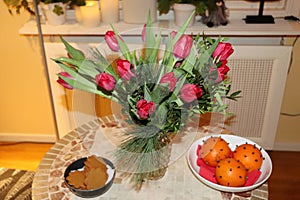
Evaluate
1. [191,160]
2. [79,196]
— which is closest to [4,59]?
[79,196]

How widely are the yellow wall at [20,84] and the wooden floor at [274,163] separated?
11 cm

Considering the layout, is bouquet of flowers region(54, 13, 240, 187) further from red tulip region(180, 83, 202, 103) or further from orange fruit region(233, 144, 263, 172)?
orange fruit region(233, 144, 263, 172)

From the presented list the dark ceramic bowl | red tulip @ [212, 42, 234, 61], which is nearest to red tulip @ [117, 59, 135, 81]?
red tulip @ [212, 42, 234, 61]

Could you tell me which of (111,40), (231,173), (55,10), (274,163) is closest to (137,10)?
(55,10)

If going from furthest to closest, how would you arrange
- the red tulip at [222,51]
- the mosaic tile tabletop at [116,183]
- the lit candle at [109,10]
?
the lit candle at [109,10] < the mosaic tile tabletop at [116,183] < the red tulip at [222,51]

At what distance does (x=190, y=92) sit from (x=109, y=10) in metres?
1.10

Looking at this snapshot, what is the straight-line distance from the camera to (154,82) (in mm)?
1021

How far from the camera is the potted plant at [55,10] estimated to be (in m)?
1.88

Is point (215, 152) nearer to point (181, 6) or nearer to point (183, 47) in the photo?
point (183, 47)

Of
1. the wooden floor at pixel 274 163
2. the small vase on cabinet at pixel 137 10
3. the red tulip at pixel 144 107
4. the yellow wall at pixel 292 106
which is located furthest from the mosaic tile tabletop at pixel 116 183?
the yellow wall at pixel 292 106

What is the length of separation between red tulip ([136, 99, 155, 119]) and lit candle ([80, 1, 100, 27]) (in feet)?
3.47

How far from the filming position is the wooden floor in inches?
78.1

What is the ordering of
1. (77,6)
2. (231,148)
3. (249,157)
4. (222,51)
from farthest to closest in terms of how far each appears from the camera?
(77,6), (231,148), (249,157), (222,51)

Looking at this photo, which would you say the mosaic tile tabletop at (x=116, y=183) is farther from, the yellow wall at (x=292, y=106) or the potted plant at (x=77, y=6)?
the yellow wall at (x=292, y=106)
